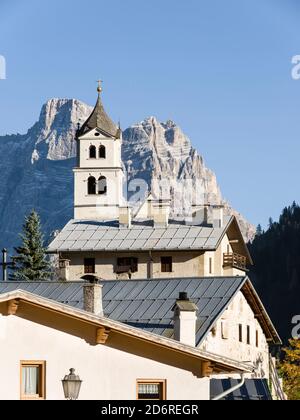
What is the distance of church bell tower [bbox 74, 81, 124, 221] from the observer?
12425 cm

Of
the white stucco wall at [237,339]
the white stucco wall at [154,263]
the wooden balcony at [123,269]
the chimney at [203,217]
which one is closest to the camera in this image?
the white stucco wall at [237,339]

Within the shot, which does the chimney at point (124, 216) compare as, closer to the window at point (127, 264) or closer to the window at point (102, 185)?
the window at point (127, 264)

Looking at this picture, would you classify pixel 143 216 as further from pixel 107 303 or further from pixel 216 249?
pixel 107 303

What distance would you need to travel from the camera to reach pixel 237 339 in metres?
61.4

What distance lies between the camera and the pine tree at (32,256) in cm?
11375

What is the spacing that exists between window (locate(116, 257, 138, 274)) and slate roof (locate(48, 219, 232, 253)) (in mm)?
683

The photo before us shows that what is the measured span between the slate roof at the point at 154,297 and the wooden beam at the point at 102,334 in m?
19.7

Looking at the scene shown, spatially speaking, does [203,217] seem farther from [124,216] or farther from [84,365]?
[84,365]

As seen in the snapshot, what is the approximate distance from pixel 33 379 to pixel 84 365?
1042mm

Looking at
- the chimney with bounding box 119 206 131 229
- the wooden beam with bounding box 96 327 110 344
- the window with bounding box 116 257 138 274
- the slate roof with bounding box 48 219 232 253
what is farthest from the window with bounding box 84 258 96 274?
the wooden beam with bounding box 96 327 110 344

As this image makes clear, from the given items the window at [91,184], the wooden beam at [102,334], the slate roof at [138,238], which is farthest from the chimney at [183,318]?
the window at [91,184]

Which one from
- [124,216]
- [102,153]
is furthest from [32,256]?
[102,153]
